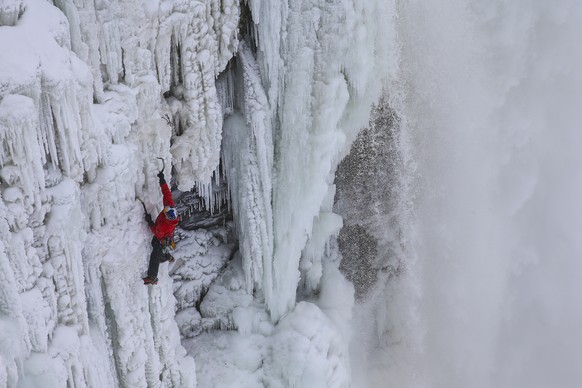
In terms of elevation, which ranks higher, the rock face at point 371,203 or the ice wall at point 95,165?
the ice wall at point 95,165

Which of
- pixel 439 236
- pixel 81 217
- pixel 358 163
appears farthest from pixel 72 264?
pixel 439 236

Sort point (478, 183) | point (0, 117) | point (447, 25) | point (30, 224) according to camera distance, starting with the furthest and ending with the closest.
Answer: point (478, 183), point (447, 25), point (30, 224), point (0, 117)

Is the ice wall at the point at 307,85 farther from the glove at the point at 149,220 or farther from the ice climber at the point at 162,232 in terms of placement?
the glove at the point at 149,220

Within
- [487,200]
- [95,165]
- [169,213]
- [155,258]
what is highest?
[95,165]

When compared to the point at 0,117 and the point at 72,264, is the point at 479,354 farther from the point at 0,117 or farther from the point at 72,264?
the point at 0,117

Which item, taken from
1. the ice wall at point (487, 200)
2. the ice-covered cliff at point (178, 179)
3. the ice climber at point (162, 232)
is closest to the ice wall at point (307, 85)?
the ice-covered cliff at point (178, 179)

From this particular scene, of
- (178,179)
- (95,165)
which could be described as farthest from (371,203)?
(95,165)

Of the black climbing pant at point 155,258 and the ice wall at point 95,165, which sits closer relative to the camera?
the ice wall at point 95,165

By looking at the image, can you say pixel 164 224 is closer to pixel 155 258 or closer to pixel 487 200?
pixel 155 258
